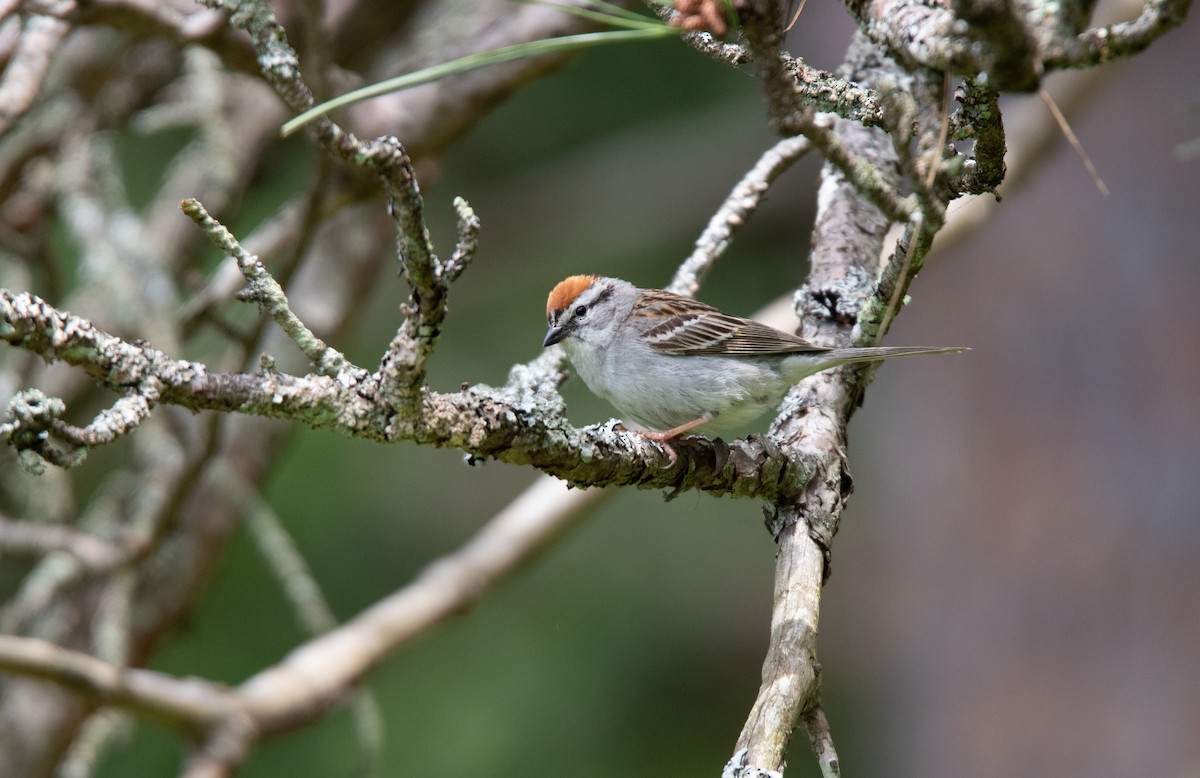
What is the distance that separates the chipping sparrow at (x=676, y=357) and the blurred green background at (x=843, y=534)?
1.41 metres

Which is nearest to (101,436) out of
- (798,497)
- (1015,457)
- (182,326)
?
(798,497)

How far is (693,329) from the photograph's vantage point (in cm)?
336

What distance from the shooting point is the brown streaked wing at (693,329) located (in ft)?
10.4

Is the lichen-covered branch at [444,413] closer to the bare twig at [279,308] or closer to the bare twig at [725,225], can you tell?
the bare twig at [279,308]

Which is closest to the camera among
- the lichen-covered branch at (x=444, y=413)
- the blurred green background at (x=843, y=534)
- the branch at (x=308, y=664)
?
the lichen-covered branch at (x=444, y=413)

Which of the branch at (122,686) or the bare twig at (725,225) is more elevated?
the bare twig at (725,225)

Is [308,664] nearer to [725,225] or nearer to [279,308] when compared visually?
[725,225]

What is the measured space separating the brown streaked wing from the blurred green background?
5.08 feet

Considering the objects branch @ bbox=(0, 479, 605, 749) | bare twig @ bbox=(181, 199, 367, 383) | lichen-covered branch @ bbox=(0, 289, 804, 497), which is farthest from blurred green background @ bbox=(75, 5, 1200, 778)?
bare twig @ bbox=(181, 199, 367, 383)

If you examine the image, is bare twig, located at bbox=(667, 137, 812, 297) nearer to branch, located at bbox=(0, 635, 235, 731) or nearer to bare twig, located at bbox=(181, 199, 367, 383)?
bare twig, located at bbox=(181, 199, 367, 383)

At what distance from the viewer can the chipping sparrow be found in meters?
2.95

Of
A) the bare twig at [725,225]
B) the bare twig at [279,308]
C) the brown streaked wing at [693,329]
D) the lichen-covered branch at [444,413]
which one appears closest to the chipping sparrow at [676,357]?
the brown streaked wing at [693,329]

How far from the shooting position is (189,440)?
12.3 ft

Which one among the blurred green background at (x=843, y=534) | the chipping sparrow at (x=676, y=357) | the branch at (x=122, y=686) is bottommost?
the branch at (x=122, y=686)
